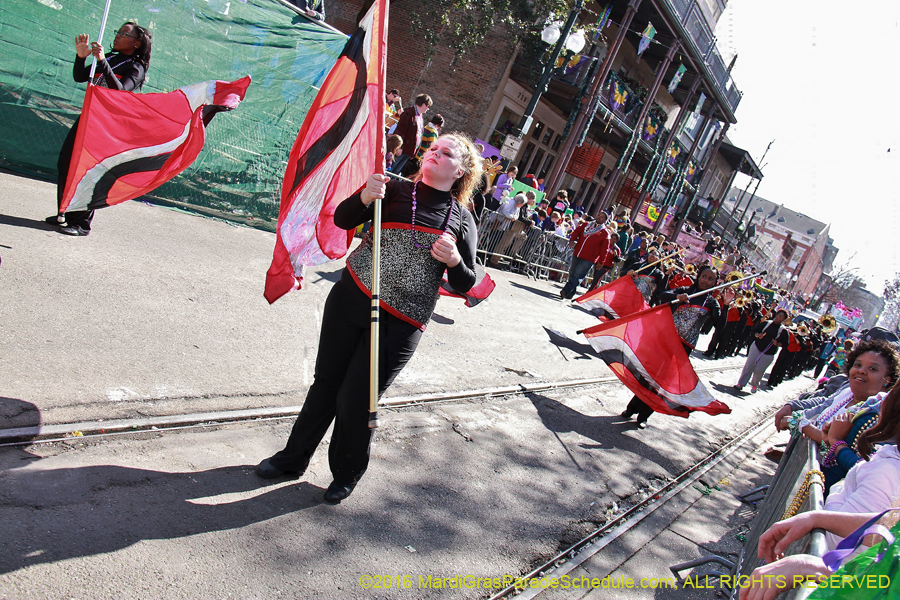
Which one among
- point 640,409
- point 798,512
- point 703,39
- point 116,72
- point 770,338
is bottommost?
point 640,409

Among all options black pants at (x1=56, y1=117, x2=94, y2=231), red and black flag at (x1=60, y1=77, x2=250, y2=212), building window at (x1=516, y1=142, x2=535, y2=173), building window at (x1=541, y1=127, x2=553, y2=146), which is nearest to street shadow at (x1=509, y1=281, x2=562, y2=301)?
red and black flag at (x1=60, y1=77, x2=250, y2=212)

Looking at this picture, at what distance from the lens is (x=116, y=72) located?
5906 millimetres

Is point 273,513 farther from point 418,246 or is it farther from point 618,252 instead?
point 618,252

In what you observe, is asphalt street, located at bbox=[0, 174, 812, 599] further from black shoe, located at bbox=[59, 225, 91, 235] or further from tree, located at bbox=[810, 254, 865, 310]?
tree, located at bbox=[810, 254, 865, 310]

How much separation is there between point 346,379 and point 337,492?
0.66 metres

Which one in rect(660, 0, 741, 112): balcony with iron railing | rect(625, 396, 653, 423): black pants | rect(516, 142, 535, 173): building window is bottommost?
rect(625, 396, 653, 423): black pants

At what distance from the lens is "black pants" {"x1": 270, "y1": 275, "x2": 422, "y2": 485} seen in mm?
3184

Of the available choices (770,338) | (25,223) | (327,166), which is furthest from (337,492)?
(770,338)

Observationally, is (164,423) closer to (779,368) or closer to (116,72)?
(116,72)

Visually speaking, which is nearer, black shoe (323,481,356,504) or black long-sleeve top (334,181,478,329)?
black long-sleeve top (334,181,478,329)

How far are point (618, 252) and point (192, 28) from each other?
10182 millimetres

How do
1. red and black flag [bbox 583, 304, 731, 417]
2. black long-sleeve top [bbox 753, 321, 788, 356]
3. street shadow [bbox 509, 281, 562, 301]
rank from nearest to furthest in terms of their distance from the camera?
red and black flag [bbox 583, 304, 731, 417] → street shadow [bbox 509, 281, 562, 301] → black long-sleeve top [bbox 753, 321, 788, 356]

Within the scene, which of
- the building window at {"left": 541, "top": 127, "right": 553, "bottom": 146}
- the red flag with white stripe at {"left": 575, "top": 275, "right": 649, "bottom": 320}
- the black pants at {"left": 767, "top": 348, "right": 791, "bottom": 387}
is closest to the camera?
the red flag with white stripe at {"left": 575, "top": 275, "right": 649, "bottom": 320}

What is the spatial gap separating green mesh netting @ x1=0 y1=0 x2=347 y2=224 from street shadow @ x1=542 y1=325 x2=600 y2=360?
14.9 ft
